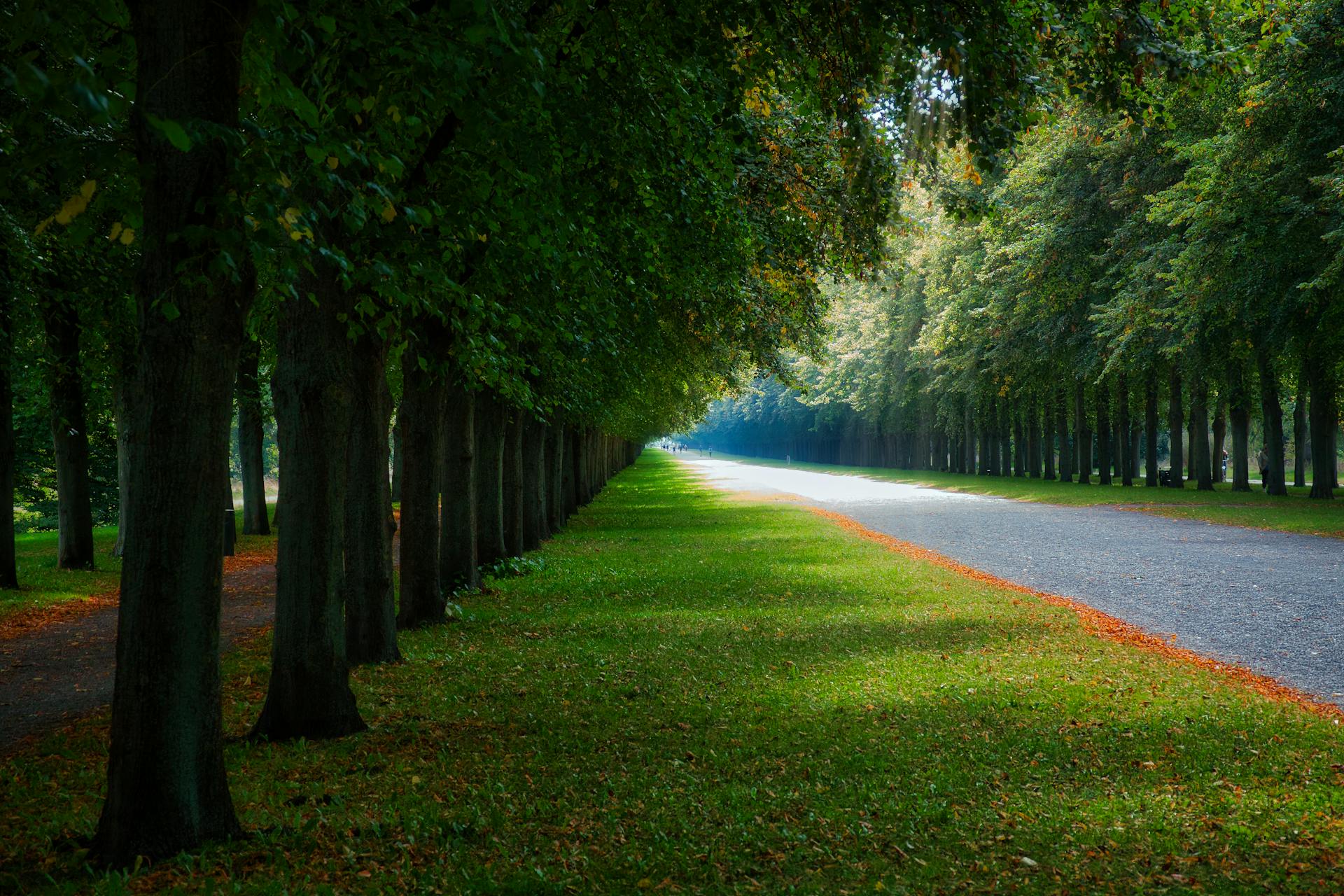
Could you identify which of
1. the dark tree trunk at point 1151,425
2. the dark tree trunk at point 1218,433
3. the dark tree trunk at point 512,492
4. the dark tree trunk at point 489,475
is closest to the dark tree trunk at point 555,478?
the dark tree trunk at point 512,492

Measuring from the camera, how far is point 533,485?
22141mm

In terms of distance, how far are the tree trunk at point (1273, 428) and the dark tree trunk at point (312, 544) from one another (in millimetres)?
29871

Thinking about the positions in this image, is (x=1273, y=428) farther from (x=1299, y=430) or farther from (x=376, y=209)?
(x=376, y=209)

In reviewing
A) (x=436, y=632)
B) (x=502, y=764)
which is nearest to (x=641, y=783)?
(x=502, y=764)

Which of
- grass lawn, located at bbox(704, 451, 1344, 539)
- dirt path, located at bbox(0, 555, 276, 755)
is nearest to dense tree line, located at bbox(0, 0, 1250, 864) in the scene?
dirt path, located at bbox(0, 555, 276, 755)

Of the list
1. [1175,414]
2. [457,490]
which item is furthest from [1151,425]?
[457,490]

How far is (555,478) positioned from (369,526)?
660 inches

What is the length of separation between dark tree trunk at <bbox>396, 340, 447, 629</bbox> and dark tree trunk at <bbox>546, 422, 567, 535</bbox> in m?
13.1

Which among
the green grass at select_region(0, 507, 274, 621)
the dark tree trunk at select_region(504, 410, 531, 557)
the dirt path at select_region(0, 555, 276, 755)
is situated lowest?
the dirt path at select_region(0, 555, 276, 755)

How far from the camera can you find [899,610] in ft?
41.1

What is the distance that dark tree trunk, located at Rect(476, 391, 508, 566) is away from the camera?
54.6 feet

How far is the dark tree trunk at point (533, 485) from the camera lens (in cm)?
2134

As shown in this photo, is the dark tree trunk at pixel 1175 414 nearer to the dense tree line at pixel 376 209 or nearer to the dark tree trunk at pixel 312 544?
the dense tree line at pixel 376 209

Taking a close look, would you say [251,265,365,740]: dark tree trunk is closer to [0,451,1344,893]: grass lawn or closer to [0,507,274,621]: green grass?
[0,451,1344,893]: grass lawn
